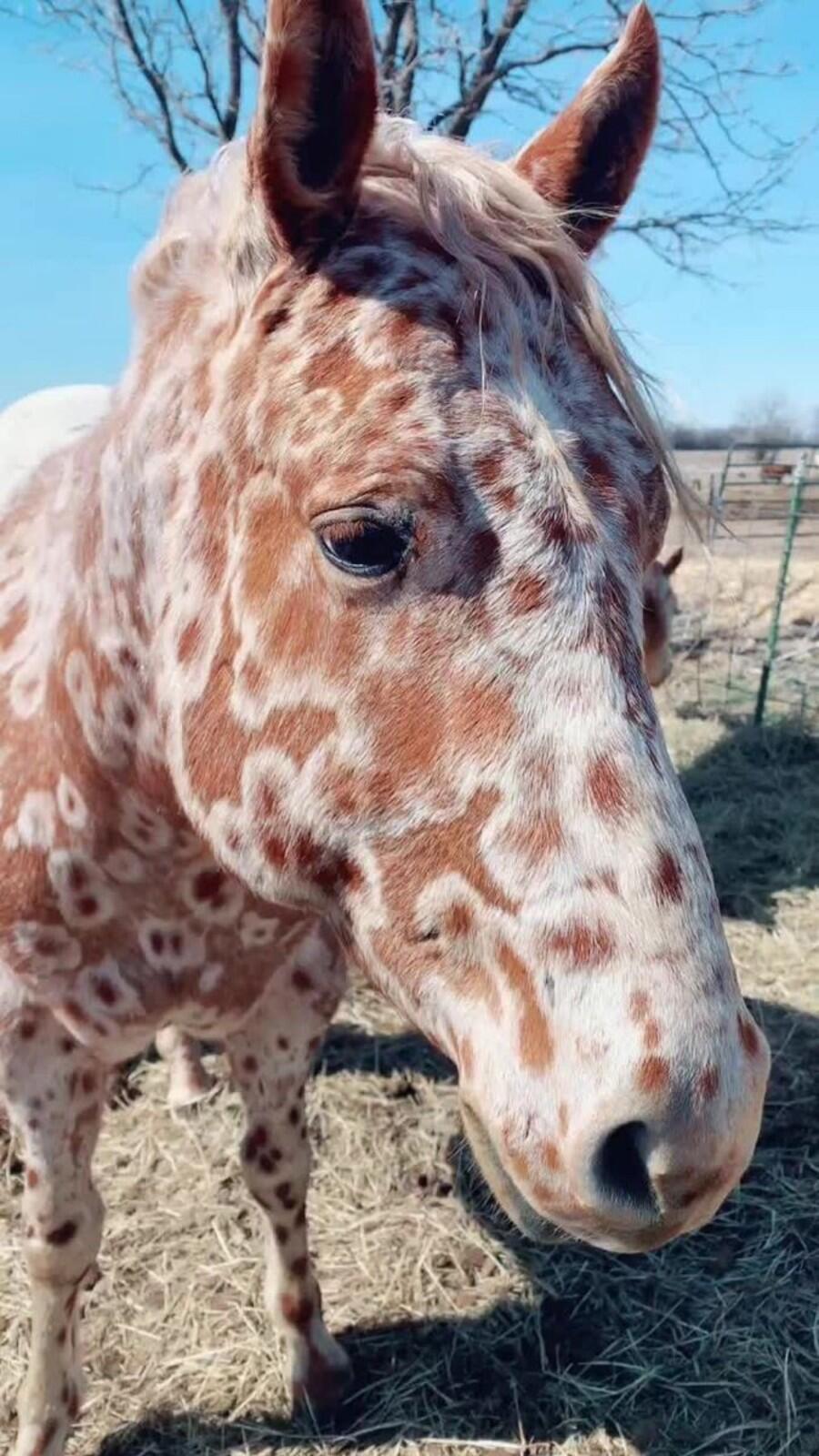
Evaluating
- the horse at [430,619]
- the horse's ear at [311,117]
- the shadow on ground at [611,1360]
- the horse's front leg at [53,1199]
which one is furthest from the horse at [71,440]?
the horse's ear at [311,117]

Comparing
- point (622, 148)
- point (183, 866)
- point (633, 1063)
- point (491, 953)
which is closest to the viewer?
point (633, 1063)

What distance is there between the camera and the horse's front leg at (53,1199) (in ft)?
7.08

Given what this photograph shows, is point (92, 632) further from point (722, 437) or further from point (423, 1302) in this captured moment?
point (722, 437)

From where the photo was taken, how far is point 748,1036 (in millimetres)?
1251

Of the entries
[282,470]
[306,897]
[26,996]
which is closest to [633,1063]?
[306,897]

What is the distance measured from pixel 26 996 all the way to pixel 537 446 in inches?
57.7

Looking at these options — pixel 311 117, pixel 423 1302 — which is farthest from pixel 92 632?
pixel 423 1302

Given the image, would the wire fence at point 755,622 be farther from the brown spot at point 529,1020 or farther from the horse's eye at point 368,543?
the brown spot at point 529,1020

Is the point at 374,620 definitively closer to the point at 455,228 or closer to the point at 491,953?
the point at 491,953

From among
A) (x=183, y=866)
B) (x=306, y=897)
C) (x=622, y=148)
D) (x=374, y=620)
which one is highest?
(x=622, y=148)

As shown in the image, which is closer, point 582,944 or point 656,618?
point 582,944

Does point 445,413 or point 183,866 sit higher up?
point 445,413

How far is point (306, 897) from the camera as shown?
1.56m

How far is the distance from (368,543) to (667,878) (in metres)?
0.53
